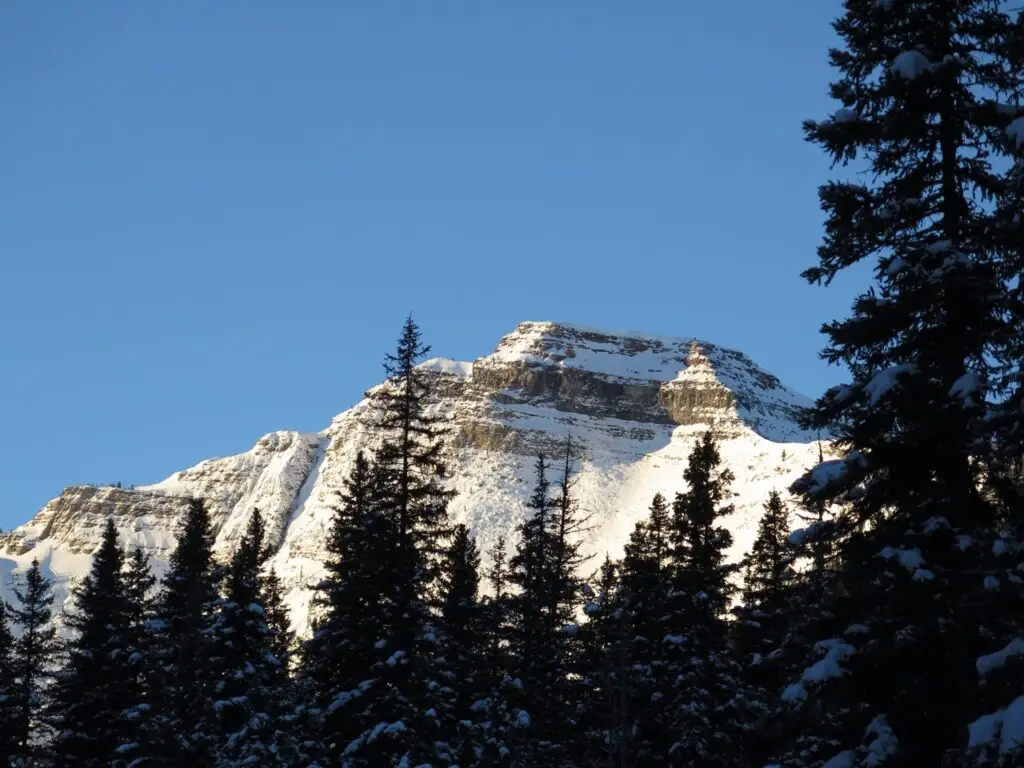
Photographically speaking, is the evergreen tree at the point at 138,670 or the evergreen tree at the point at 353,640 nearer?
the evergreen tree at the point at 353,640

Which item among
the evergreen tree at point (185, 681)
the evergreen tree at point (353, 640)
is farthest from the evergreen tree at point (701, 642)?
the evergreen tree at point (185, 681)

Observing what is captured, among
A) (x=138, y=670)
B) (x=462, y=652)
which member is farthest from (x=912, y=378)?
(x=138, y=670)

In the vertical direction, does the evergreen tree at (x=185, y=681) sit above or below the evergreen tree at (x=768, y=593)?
below

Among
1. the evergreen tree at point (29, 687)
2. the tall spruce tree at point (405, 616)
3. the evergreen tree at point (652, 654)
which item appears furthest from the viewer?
the evergreen tree at point (29, 687)

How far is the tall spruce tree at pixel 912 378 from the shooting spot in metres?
14.6

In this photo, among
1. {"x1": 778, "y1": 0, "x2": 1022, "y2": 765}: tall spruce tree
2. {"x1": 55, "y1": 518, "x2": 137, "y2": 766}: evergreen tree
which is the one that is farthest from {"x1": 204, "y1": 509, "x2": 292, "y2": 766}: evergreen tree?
{"x1": 778, "y1": 0, "x2": 1022, "y2": 765}: tall spruce tree

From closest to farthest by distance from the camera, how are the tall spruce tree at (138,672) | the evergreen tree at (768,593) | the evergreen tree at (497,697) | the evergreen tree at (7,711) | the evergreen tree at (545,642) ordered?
the evergreen tree at (497,697)
the tall spruce tree at (138,672)
the evergreen tree at (768,593)
the evergreen tree at (545,642)
the evergreen tree at (7,711)

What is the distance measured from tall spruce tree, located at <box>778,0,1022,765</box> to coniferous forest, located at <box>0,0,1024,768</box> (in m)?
0.03

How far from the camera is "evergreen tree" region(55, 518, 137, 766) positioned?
41.0m

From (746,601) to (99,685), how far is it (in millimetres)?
20331

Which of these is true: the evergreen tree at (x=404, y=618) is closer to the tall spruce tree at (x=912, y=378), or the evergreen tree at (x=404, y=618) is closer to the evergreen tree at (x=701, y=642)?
the evergreen tree at (x=701, y=642)

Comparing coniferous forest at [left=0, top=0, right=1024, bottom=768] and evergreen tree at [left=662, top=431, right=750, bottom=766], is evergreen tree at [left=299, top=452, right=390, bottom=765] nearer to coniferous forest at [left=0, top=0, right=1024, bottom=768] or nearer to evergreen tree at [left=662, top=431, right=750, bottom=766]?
coniferous forest at [left=0, top=0, right=1024, bottom=768]

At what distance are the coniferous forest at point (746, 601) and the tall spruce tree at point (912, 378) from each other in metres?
0.03

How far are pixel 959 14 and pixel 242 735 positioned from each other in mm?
23042
